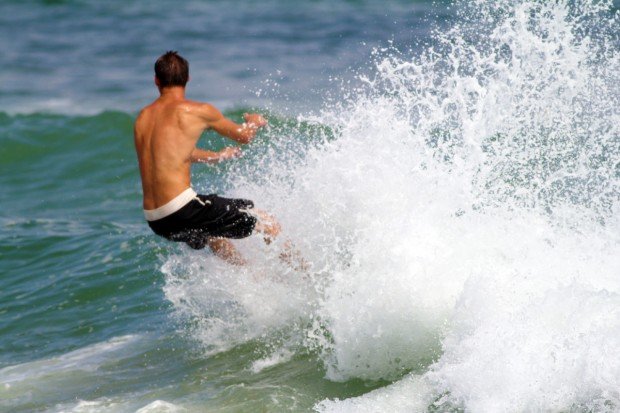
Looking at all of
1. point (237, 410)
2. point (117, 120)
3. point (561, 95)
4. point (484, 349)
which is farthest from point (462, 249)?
point (117, 120)

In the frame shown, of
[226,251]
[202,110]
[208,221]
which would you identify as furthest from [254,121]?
[226,251]

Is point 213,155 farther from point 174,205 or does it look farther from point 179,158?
point 174,205

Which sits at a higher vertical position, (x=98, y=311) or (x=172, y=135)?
(x=172, y=135)

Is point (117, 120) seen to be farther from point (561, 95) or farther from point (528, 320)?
point (528, 320)

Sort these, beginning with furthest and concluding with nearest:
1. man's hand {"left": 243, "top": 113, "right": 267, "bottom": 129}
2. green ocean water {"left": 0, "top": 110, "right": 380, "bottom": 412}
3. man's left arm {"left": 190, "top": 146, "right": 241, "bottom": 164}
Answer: man's left arm {"left": 190, "top": 146, "right": 241, "bottom": 164} < man's hand {"left": 243, "top": 113, "right": 267, "bottom": 129} < green ocean water {"left": 0, "top": 110, "right": 380, "bottom": 412}

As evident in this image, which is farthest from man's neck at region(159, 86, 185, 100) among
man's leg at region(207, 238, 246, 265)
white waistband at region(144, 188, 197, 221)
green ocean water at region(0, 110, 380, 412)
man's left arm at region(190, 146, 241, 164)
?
green ocean water at region(0, 110, 380, 412)

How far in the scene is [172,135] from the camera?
261 inches

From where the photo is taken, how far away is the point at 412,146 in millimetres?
7137

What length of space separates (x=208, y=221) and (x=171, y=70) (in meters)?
1.05

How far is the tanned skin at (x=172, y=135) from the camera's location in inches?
262

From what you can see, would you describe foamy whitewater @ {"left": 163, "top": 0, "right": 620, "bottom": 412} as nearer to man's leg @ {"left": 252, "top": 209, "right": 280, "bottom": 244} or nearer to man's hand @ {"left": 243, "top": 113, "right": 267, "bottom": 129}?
man's leg @ {"left": 252, "top": 209, "right": 280, "bottom": 244}

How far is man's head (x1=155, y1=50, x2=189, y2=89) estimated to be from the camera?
6.63 metres

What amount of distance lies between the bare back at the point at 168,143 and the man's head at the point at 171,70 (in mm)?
106

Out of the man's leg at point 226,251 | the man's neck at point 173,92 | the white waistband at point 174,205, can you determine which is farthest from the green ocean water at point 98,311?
the man's neck at point 173,92
